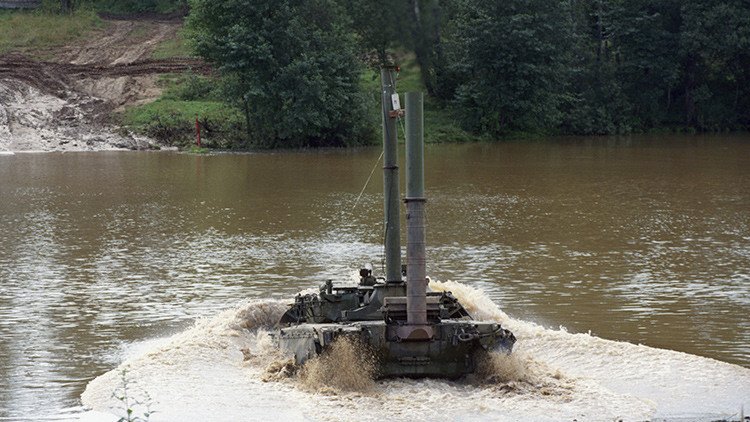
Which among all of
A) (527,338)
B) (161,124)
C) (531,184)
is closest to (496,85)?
(161,124)

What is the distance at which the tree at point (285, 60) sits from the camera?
54.3m

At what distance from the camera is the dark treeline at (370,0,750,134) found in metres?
60.4

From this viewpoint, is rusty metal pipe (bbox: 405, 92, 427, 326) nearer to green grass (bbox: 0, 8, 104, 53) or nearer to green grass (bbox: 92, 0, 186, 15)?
green grass (bbox: 0, 8, 104, 53)

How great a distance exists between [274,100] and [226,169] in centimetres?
930

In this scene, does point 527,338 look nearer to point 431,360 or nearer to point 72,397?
point 431,360

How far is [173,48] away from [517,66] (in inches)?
708

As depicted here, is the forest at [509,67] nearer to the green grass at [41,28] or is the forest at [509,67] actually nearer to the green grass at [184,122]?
the green grass at [184,122]

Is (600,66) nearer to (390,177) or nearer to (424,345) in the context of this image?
(390,177)

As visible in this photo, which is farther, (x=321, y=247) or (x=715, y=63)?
(x=715, y=63)

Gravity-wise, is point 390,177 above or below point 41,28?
below

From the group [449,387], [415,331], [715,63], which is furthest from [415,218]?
[715,63]

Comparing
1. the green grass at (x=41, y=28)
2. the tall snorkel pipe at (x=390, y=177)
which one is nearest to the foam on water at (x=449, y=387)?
the tall snorkel pipe at (x=390, y=177)

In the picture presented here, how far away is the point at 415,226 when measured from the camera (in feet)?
52.3

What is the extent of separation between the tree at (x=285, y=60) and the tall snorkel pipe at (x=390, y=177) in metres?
35.7
